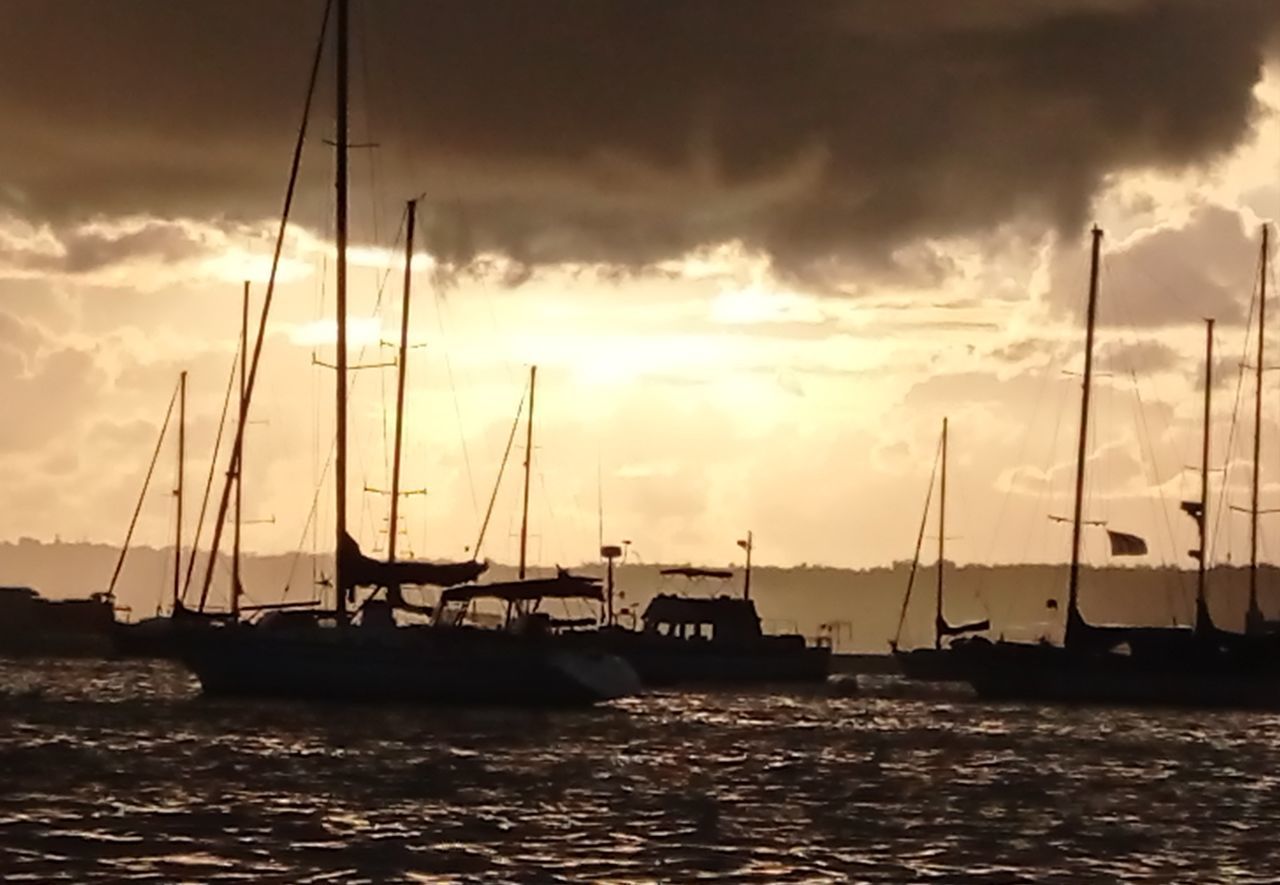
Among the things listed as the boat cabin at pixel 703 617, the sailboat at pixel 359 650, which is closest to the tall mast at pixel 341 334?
the sailboat at pixel 359 650

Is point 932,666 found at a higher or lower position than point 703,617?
lower

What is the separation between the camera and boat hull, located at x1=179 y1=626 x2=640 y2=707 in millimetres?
63906

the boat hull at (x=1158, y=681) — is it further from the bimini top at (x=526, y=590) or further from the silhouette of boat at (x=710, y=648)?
the bimini top at (x=526, y=590)

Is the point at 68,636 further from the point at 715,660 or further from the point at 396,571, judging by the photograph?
the point at 396,571

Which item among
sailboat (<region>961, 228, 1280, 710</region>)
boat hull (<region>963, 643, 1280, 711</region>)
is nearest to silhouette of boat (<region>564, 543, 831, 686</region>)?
sailboat (<region>961, 228, 1280, 710</region>)

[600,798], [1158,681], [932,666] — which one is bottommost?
[600,798]

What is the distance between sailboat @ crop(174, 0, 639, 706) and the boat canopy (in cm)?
3

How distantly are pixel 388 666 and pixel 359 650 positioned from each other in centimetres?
97

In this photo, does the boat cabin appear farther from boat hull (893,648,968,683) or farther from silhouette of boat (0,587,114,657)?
silhouette of boat (0,587,114,657)

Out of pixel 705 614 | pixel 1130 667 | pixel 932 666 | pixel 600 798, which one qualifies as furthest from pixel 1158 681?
pixel 600 798

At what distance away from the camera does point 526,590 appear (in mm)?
73312

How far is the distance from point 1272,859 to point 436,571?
113ft

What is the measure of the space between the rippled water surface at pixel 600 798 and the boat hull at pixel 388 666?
30.2 inches

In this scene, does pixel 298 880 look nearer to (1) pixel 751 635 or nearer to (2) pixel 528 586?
(2) pixel 528 586
